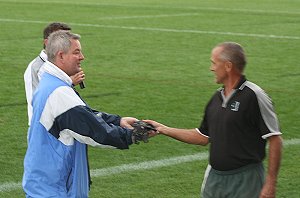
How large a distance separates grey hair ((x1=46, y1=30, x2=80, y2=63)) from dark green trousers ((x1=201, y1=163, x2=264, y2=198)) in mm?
1424

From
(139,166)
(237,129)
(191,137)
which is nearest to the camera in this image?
(237,129)

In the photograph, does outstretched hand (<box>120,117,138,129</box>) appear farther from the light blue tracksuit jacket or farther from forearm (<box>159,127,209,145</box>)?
forearm (<box>159,127,209,145</box>)

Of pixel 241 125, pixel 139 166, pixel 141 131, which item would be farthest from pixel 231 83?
pixel 139 166

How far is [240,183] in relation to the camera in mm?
6770

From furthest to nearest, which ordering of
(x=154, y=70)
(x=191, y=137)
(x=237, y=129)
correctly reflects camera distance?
1. (x=154, y=70)
2. (x=191, y=137)
3. (x=237, y=129)

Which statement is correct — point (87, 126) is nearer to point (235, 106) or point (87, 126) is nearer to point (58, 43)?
point (58, 43)

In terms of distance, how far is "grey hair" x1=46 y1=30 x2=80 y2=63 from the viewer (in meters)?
6.23

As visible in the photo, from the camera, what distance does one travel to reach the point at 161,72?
61.3 ft

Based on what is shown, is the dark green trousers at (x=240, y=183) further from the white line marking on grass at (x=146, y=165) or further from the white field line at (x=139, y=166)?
the white line marking on grass at (x=146, y=165)

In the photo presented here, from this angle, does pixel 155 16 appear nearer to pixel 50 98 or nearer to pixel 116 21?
pixel 116 21

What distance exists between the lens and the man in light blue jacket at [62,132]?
6.16 m

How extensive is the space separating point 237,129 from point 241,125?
0.04 m

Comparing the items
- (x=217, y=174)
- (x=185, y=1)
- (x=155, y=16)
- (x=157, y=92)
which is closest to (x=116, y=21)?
(x=155, y=16)

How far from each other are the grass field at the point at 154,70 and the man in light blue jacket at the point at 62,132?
3.36 metres
